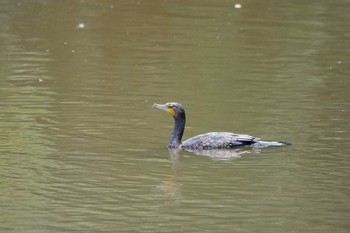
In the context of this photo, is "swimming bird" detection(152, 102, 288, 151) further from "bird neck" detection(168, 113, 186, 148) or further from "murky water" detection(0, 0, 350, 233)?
"murky water" detection(0, 0, 350, 233)

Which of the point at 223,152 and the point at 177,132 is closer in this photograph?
the point at 223,152

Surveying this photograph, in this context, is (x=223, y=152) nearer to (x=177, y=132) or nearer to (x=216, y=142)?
(x=216, y=142)

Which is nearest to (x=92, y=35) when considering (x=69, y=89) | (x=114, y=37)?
(x=114, y=37)

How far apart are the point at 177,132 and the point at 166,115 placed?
1.87m

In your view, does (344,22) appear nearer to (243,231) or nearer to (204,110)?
(204,110)

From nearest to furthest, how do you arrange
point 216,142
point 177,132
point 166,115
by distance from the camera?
point 216,142 → point 177,132 → point 166,115

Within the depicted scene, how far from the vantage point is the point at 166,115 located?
49.9ft

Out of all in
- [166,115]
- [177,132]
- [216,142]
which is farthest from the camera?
[166,115]

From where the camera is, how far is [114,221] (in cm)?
972

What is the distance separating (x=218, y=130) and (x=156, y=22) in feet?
29.0

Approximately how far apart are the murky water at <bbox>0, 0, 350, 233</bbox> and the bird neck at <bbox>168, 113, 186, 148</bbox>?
0.18 meters

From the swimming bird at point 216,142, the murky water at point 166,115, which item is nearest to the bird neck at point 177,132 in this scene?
the swimming bird at point 216,142

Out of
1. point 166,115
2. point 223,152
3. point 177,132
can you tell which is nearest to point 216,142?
point 223,152

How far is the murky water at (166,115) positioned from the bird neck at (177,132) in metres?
0.18
